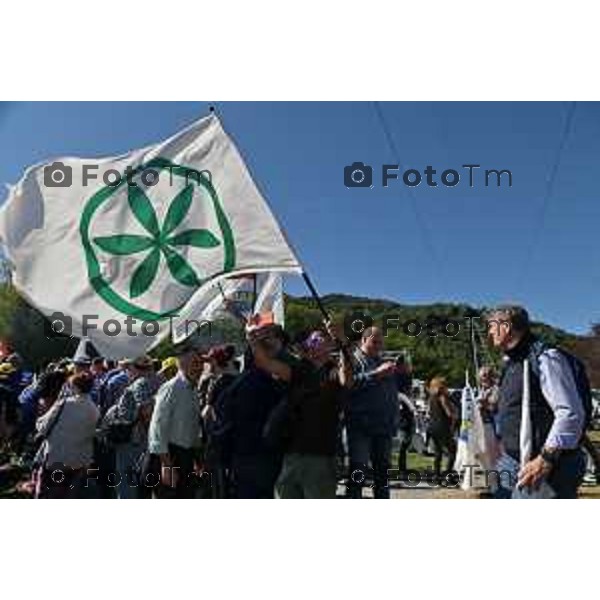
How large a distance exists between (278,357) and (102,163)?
7.22 ft

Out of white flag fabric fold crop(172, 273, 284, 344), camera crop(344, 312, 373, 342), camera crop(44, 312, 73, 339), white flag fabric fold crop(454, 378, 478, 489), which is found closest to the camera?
camera crop(344, 312, 373, 342)

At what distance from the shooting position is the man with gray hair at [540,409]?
14.4 feet

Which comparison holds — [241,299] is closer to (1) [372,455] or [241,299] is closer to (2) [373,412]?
(2) [373,412]

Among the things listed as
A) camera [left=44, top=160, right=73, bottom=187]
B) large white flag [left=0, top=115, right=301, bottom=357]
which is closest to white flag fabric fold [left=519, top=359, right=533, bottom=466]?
large white flag [left=0, top=115, right=301, bottom=357]

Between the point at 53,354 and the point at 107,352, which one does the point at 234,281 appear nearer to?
the point at 107,352

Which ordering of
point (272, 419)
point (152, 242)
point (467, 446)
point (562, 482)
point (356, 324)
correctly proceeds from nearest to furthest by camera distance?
point (562, 482) < point (272, 419) < point (152, 242) < point (356, 324) < point (467, 446)

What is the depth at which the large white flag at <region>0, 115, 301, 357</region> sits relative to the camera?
6004mm

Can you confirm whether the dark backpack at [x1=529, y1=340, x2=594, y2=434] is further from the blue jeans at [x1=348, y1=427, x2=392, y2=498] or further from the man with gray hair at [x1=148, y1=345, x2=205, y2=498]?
the man with gray hair at [x1=148, y1=345, x2=205, y2=498]

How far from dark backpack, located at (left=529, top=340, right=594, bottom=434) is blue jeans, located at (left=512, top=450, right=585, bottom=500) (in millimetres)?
174

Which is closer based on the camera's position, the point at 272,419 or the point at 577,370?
the point at 577,370

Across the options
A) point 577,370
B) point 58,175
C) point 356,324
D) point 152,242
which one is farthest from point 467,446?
point 58,175

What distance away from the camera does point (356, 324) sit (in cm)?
632

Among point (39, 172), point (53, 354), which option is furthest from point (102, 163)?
point (53, 354)

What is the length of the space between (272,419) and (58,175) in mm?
2672
